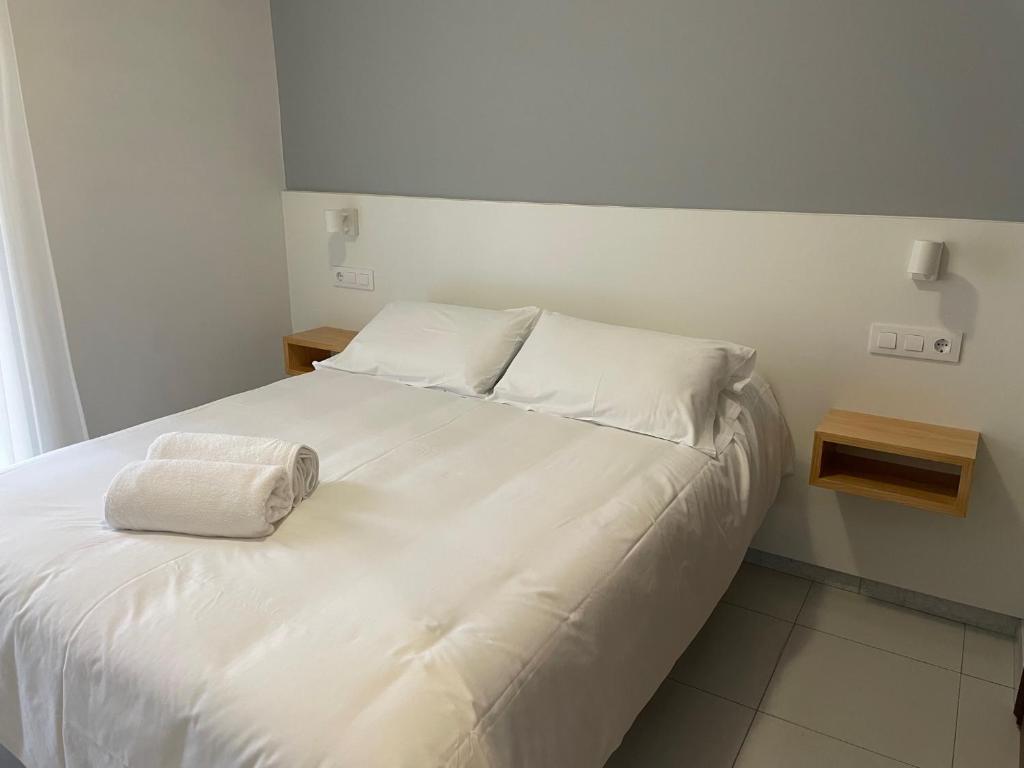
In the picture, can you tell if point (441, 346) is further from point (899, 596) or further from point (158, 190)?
point (899, 596)

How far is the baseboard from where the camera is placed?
2.46m

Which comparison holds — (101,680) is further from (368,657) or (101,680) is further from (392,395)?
(392,395)

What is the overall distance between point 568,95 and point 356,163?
1.05 metres

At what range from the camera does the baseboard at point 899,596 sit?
8.07ft

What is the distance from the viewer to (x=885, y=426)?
239 cm

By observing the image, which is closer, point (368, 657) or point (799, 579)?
point (368, 657)

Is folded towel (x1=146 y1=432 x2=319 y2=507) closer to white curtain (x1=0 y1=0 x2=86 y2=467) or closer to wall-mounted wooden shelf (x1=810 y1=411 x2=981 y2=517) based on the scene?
white curtain (x1=0 y1=0 x2=86 y2=467)

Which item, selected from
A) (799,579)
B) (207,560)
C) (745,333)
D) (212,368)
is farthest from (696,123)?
(212,368)

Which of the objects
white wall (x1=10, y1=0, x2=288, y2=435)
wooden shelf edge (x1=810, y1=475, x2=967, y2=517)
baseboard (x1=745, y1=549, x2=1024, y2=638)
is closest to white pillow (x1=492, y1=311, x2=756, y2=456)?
wooden shelf edge (x1=810, y1=475, x2=967, y2=517)

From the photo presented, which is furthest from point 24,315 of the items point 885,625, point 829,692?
point 885,625

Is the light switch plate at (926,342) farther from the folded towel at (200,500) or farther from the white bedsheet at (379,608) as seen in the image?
the folded towel at (200,500)

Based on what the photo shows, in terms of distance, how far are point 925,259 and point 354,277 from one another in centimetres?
226

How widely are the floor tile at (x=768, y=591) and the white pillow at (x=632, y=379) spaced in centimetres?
67

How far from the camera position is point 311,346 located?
335 centimetres
